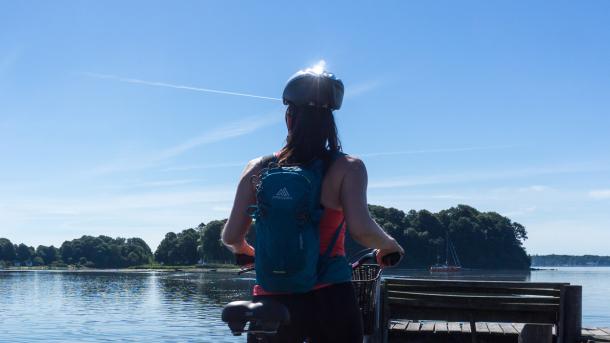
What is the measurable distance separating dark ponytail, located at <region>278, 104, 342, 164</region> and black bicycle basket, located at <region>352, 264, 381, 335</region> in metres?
1.07

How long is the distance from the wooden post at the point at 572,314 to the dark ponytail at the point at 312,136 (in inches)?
277

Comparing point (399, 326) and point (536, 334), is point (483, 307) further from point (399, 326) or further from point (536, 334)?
point (536, 334)

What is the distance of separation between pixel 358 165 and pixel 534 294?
7.43 m

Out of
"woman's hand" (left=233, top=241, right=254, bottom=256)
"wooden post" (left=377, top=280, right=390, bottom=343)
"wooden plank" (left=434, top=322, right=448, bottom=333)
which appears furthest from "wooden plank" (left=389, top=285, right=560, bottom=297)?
"woman's hand" (left=233, top=241, right=254, bottom=256)

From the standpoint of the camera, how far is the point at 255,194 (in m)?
3.57

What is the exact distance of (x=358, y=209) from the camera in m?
3.28

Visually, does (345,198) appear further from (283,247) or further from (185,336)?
(185,336)

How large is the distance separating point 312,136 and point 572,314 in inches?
285

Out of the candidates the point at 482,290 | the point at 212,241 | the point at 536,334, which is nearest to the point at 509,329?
the point at 482,290

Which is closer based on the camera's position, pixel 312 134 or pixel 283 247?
pixel 283 247

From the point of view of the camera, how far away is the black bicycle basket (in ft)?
14.3

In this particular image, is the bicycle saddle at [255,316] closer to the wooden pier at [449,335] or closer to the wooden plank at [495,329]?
the wooden pier at [449,335]

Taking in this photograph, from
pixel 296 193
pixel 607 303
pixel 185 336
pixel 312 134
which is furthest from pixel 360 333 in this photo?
pixel 607 303

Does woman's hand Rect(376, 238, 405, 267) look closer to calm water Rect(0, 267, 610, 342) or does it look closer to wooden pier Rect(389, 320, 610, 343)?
wooden pier Rect(389, 320, 610, 343)
